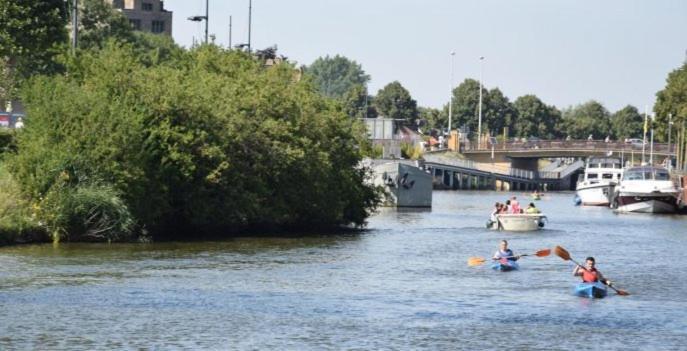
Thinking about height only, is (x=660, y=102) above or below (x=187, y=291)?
above

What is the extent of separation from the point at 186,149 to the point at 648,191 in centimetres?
5505

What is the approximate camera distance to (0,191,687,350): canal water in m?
36.5

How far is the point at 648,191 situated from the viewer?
358 feet

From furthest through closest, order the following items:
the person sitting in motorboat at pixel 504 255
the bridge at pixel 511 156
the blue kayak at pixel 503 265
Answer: the bridge at pixel 511 156, the person sitting in motorboat at pixel 504 255, the blue kayak at pixel 503 265

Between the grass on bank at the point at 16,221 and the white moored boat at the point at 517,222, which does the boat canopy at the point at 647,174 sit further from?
the grass on bank at the point at 16,221

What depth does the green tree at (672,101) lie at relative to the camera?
146250 mm

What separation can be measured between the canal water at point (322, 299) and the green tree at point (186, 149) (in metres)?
2.53

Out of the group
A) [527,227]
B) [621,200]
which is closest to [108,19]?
[621,200]

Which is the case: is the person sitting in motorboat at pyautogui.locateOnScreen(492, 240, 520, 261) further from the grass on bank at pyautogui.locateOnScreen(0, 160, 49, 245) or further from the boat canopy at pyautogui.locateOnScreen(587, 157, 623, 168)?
the boat canopy at pyautogui.locateOnScreen(587, 157, 623, 168)

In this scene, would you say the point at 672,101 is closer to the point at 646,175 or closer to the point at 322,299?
A: the point at 646,175

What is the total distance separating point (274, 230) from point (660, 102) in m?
92.3

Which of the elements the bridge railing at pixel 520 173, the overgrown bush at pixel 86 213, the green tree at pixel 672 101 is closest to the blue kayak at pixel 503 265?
the overgrown bush at pixel 86 213

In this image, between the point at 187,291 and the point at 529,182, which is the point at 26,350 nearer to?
the point at 187,291

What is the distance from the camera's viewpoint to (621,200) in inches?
4422
